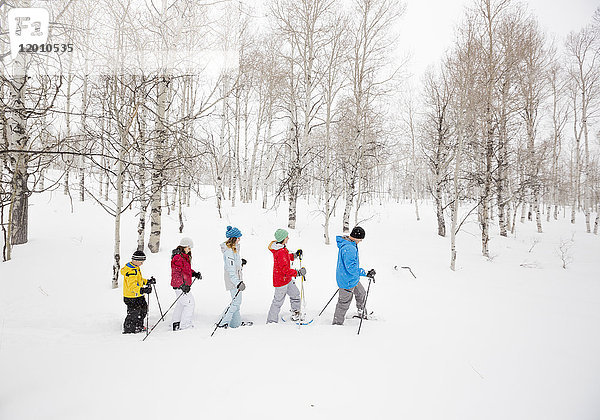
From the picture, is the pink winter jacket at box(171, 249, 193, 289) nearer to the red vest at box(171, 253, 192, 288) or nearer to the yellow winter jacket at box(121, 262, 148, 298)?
the red vest at box(171, 253, 192, 288)

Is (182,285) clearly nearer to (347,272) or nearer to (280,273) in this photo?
(280,273)

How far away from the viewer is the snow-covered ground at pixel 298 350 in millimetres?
2766

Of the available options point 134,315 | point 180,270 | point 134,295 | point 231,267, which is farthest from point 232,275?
point 134,315

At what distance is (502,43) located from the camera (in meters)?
10.9

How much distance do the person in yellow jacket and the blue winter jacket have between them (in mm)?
3402

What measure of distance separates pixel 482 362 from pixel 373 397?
1808mm

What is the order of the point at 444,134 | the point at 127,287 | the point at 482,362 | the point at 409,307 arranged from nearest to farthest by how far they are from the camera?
the point at 482,362
the point at 127,287
the point at 409,307
the point at 444,134

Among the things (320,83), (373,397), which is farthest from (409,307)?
(320,83)

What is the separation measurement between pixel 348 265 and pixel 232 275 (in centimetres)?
217

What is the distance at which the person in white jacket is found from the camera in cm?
523

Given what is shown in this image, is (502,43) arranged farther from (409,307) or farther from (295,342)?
(295,342)

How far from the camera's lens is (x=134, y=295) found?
5.02 metres

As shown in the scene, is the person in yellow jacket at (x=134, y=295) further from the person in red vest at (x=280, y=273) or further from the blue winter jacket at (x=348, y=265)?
the blue winter jacket at (x=348, y=265)

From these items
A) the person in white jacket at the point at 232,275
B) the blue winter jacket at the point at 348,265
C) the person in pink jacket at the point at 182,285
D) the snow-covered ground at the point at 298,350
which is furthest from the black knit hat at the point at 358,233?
the person in pink jacket at the point at 182,285
